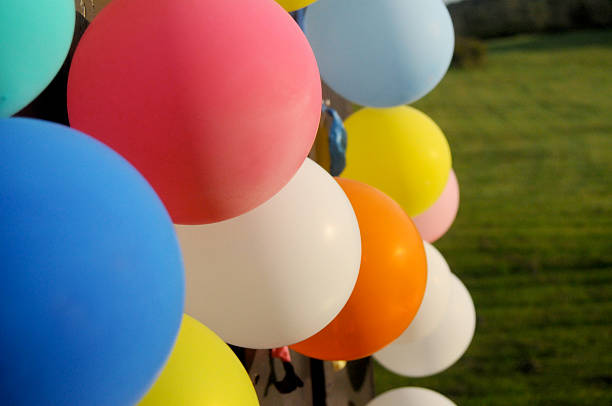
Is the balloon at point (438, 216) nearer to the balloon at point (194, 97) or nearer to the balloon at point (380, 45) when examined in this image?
the balloon at point (380, 45)

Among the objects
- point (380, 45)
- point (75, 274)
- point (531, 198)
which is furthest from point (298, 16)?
point (531, 198)

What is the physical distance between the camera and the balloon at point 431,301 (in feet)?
5.41

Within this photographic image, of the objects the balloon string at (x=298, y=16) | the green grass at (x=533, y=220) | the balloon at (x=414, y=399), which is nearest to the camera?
the balloon string at (x=298, y=16)

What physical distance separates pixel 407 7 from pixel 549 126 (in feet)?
16.5

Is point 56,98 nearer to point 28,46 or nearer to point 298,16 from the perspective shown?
point 28,46

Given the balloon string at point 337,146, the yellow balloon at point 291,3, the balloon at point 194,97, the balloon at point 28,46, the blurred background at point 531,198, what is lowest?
the blurred background at point 531,198

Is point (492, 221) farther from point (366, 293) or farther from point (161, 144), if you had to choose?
point (161, 144)

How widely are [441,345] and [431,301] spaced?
32cm

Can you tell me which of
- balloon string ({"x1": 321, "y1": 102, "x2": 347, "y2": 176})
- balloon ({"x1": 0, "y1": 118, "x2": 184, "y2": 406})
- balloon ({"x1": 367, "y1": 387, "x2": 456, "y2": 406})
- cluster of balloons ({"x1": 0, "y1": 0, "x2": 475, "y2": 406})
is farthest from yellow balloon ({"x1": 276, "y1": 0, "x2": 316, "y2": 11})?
Result: balloon ({"x1": 367, "y1": 387, "x2": 456, "y2": 406})

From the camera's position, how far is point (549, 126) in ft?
20.1

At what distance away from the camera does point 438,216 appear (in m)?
2.11

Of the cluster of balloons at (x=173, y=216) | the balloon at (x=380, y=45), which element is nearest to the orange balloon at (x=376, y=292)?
the cluster of balloons at (x=173, y=216)

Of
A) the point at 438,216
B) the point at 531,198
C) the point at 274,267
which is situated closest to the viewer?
the point at 274,267

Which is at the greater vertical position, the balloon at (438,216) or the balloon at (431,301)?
the balloon at (431,301)
